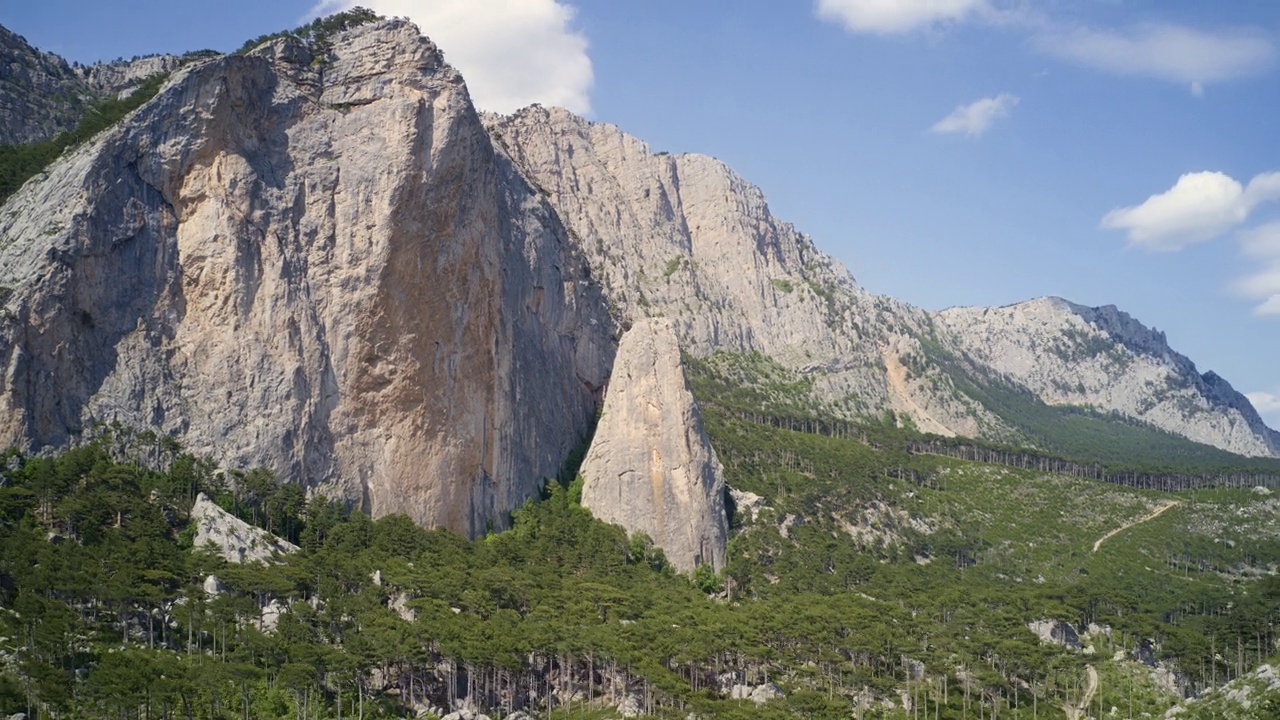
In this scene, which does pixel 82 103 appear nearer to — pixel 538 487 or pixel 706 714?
pixel 538 487

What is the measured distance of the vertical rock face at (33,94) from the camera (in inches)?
5037

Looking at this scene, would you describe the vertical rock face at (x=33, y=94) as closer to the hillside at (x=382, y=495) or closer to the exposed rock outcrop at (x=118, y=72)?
the exposed rock outcrop at (x=118, y=72)

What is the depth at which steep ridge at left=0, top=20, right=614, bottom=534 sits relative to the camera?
89188mm

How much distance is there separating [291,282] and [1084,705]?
66286mm

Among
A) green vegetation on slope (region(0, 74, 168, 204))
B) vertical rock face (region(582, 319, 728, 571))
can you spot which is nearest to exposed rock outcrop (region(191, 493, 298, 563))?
green vegetation on slope (region(0, 74, 168, 204))

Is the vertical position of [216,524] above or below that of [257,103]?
below

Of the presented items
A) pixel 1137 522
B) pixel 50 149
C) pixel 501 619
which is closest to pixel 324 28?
pixel 50 149

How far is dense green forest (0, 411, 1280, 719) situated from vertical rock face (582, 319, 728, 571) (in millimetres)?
3253

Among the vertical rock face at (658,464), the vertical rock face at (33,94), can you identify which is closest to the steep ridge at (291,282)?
the vertical rock face at (658,464)

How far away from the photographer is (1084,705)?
86.5 meters

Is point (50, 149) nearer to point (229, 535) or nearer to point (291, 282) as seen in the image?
point (291, 282)

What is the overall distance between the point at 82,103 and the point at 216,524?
264 feet

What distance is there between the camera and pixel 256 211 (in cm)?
9656

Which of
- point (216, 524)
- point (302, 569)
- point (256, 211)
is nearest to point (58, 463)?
point (216, 524)
